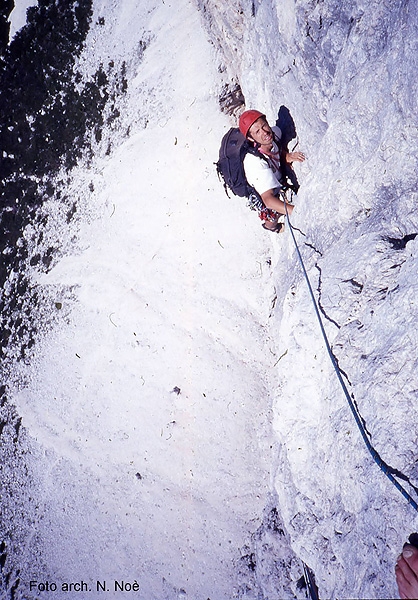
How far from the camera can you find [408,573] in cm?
290

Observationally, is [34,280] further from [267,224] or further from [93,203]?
[267,224]

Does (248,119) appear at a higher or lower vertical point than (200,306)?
higher

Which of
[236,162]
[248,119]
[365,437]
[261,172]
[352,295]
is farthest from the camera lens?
[236,162]

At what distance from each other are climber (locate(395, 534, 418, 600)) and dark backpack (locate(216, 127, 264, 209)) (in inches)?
193

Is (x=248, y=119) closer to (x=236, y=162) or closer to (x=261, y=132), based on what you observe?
(x=261, y=132)

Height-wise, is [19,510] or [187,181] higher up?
[187,181]

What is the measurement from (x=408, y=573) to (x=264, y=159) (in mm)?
5170

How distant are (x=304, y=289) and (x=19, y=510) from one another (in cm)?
928

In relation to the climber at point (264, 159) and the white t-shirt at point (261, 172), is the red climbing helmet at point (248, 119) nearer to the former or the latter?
the climber at point (264, 159)

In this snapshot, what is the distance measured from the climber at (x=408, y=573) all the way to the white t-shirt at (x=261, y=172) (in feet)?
15.4

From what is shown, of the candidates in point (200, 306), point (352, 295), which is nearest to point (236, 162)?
point (352, 295)

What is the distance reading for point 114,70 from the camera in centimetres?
1198

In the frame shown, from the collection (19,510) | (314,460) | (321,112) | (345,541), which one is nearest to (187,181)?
(321,112)

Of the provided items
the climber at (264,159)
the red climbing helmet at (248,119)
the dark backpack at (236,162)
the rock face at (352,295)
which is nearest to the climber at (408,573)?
the rock face at (352,295)
